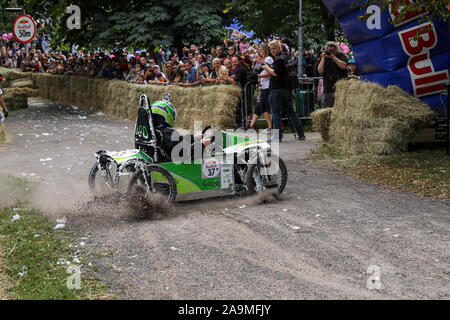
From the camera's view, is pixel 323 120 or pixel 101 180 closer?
pixel 101 180

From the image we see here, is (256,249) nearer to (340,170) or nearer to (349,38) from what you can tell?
(340,170)

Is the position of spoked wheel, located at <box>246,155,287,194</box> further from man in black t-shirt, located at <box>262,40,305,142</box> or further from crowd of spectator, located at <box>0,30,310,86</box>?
crowd of spectator, located at <box>0,30,310,86</box>

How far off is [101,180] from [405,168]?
529cm

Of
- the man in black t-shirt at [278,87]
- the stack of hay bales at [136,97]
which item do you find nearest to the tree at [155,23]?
the stack of hay bales at [136,97]

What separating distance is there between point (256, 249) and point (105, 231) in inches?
75.9

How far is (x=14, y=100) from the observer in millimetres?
26844

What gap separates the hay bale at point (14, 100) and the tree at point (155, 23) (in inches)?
171

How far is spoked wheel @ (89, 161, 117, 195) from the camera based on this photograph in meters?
8.00

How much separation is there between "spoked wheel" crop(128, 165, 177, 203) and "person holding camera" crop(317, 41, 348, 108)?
7.27 meters

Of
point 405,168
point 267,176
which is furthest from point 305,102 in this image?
point 267,176

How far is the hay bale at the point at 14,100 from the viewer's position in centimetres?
2670

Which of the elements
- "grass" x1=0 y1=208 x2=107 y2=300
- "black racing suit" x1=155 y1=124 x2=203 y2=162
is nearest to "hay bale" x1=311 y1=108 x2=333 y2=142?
"black racing suit" x1=155 y1=124 x2=203 y2=162

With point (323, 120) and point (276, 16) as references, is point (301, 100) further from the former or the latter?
point (276, 16)
